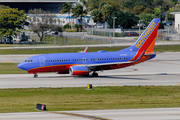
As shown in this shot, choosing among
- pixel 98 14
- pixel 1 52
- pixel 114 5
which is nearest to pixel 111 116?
pixel 1 52

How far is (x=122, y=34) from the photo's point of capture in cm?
13725

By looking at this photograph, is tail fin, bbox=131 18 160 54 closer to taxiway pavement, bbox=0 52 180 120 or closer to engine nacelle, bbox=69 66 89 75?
taxiway pavement, bbox=0 52 180 120

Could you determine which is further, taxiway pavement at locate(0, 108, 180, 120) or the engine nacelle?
the engine nacelle

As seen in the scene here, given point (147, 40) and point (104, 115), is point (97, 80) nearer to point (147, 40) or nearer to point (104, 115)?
point (147, 40)

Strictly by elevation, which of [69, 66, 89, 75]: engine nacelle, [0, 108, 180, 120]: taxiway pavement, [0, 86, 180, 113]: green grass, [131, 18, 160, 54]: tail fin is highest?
[131, 18, 160, 54]: tail fin

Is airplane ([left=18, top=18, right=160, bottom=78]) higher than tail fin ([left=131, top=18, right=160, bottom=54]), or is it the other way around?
tail fin ([left=131, top=18, right=160, bottom=54])

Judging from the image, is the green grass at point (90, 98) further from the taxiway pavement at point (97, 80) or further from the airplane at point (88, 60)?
the airplane at point (88, 60)

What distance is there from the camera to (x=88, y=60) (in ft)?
154

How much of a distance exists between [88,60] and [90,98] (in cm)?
1602

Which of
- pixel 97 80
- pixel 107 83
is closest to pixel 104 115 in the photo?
pixel 107 83

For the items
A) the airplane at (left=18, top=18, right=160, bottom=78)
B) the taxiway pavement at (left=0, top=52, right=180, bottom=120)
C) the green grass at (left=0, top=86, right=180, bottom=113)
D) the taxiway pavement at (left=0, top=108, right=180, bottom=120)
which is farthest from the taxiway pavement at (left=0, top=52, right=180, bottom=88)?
the taxiway pavement at (left=0, top=108, right=180, bottom=120)

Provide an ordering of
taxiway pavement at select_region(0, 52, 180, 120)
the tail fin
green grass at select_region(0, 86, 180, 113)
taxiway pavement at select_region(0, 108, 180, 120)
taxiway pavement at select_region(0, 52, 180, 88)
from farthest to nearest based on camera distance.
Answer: the tail fin
taxiway pavement at select_region(0, 52, 180, 88)
green grass at select_region(0, 86, 180, 113)
taxiway pavement at select_region(0, 52, 180, 120)
taxiway pavement at select_region(0, 108, 180, 120)

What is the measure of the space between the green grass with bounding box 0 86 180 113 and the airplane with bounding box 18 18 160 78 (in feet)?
29.9

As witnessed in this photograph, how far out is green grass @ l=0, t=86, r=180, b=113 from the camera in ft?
89.3
